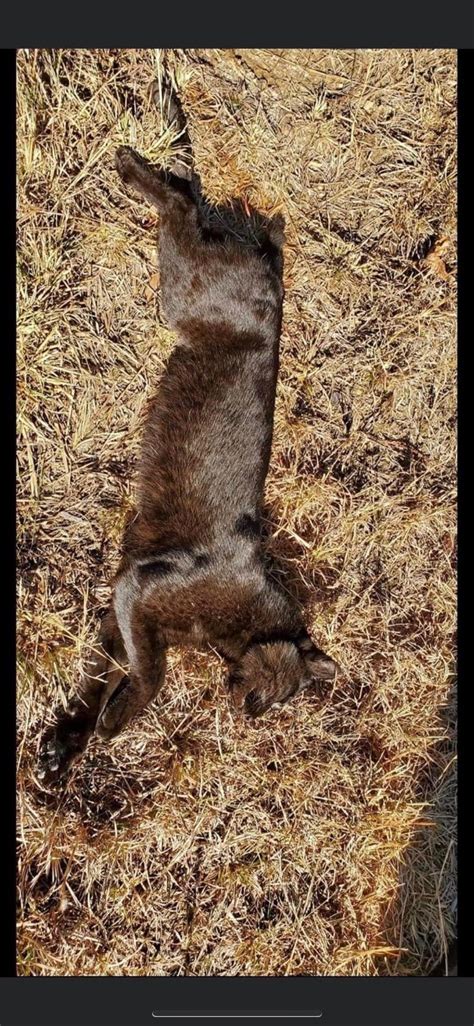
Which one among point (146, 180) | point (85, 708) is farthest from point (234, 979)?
point (146, 180)

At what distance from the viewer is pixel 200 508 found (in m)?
3.58

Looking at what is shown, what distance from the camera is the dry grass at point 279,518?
374 centimetres

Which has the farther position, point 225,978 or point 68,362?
point 68,362

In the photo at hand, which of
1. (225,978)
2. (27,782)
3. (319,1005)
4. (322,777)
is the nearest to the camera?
(319,1005)

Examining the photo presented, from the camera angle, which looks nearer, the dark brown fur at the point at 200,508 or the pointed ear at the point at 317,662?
the dark brown fur at the point at 200,508

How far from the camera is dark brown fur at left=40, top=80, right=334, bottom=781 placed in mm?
3553

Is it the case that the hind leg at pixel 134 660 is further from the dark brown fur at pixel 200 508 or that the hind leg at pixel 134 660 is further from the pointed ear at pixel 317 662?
the pointed ear at pixel 317 662

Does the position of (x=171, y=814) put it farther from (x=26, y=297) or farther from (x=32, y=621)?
(x=26, y=297)

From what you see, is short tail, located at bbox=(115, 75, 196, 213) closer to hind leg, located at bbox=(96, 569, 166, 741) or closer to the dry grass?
the dry grass

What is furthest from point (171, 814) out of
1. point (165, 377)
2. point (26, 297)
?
point (26, 297)

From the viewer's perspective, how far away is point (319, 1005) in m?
2.88

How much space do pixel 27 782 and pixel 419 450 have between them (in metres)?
2.95

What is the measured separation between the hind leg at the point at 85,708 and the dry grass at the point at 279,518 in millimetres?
92
